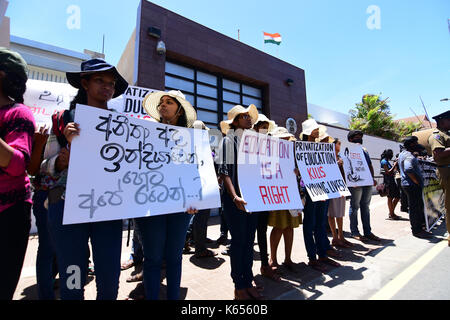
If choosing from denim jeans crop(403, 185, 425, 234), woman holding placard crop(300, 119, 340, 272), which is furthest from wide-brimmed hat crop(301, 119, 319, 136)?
denim jeans crop(403, 185, 425, 234)

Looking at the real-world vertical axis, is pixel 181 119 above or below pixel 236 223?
above

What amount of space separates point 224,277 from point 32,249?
3.82 m

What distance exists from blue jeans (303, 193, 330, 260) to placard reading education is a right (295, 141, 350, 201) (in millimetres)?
235

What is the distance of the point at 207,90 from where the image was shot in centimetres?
853

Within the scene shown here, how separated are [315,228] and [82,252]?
3.04 meters

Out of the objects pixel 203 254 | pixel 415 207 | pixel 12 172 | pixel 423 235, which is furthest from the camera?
pixel 415 207

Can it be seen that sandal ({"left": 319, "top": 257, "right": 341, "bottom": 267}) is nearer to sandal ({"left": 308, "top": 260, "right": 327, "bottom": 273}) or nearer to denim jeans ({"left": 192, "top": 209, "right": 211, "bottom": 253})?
sandal ({"left": 308, "top": 260, "right": 327, "bottom": 273})

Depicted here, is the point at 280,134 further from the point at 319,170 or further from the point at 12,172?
the point at 12,172

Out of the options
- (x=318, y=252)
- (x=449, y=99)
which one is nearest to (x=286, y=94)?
(x=318, y=252)

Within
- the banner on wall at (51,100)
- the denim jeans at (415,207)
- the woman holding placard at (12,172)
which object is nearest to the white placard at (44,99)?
the banner on wall at (51,100)

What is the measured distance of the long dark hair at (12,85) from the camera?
1.41 m

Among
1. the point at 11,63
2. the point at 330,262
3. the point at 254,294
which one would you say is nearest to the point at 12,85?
the point at 11,63

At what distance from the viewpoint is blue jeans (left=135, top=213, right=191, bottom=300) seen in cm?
175
